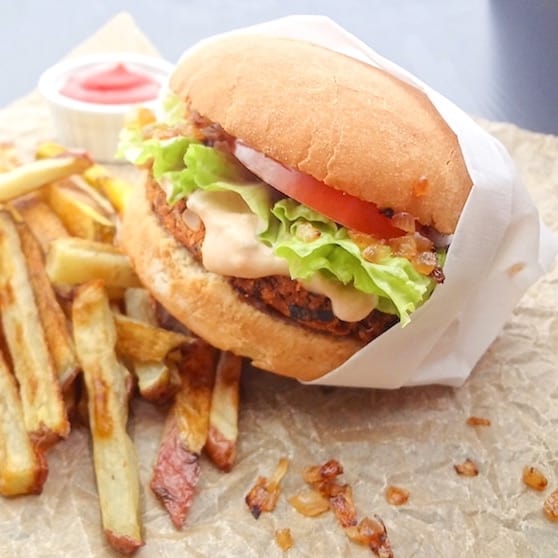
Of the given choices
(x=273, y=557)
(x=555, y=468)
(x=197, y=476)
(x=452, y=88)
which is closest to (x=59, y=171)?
(x=197, y=476)

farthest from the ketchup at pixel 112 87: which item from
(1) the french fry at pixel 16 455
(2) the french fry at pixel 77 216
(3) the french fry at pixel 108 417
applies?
(1) the french fry at pixel 16 455


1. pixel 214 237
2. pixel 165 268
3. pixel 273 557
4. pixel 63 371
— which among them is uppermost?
pixel 214 237

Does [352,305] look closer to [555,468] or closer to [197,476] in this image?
[197,476]

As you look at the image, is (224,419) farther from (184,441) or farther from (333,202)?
(333,202)

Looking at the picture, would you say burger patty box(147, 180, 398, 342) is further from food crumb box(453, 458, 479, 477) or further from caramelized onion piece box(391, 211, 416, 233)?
food crumb box(453, 458, 479, 477)

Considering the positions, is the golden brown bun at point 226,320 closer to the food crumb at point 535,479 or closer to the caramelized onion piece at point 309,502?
the caramelized onion piece at point 309,502

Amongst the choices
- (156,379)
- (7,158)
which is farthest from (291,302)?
(7,158)
